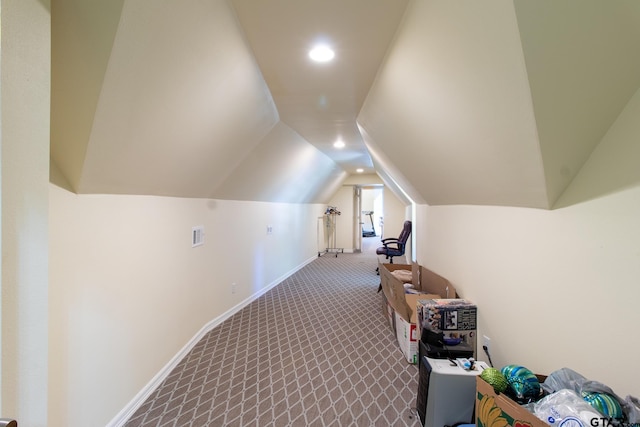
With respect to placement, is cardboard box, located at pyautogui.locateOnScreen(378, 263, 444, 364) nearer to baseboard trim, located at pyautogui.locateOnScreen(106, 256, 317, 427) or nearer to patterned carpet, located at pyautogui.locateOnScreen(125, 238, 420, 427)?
patterned carpet, located at pyautogui.locateOnScreen(125, 238, 420, 427)

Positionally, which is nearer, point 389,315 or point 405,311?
point 405,311

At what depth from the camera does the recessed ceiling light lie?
166 centimetres

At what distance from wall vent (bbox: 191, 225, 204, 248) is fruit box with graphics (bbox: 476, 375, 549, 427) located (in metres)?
2.51

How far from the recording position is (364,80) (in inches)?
82.1

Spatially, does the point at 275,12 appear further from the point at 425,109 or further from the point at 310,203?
the point at 310,203

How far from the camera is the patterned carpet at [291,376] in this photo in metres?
1.82

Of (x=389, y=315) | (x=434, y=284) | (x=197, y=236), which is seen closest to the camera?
(x=197, y=236)

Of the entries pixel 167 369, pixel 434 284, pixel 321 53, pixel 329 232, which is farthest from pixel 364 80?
pixel 329 232

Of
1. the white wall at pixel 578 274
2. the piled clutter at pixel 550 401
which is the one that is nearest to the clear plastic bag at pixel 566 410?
the piled clutter at pixel 550 401

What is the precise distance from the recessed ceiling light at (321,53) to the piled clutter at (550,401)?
200cm

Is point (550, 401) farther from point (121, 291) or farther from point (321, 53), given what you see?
point (121, 291)

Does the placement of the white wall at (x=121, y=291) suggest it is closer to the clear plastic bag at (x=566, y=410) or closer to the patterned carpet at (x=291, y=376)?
the patterned carpet at (x=291, y=376)

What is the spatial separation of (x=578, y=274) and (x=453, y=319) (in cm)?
106

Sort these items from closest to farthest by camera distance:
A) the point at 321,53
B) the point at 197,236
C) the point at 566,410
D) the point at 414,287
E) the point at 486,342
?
the point at 566,410, the point at 321,53, the point at 486,342, the point at 197,236, the point at 414,287
